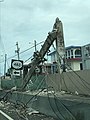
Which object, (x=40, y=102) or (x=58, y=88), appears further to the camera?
(x=58, y=88)

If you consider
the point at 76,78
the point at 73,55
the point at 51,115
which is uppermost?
the point at 73,55

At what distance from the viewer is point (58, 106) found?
1217 cm

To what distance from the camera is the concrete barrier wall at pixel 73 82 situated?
2109 centimetres

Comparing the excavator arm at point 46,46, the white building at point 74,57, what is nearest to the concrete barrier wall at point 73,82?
the excavator arm at point 46,46

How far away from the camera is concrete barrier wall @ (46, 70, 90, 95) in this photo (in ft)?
69.2

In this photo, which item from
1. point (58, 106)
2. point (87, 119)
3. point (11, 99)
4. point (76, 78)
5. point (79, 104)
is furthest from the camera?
Answer: point (11, 99)

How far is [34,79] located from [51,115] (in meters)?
15.9

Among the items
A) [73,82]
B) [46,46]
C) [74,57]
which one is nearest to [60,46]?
[46,46]

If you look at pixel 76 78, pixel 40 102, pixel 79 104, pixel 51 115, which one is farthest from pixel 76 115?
pixel 76 78

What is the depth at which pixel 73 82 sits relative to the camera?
22.9 metres

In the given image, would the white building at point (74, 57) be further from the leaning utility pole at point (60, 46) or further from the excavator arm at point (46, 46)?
the leaning utility pole at point (60, 46)

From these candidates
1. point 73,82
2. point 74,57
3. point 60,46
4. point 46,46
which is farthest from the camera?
point 74,57

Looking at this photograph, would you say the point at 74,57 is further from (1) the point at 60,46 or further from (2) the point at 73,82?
(1) the point at 60,46

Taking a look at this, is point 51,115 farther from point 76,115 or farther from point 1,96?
point 1,96
